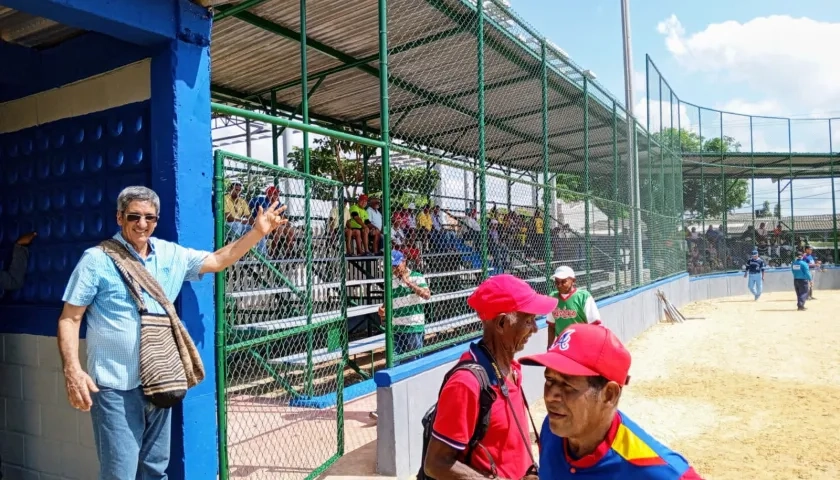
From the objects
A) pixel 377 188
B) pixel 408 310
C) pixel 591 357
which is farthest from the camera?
pixel 377 188

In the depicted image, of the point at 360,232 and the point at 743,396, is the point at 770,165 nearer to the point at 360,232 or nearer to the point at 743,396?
the point at 743,396

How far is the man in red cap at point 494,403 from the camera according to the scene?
83.4 inches

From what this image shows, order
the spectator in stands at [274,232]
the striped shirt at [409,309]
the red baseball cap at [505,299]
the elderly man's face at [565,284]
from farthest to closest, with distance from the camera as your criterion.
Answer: the striped shirt at [409,309] → the elderly man's face at [565,284] → the spectator in stands at [274,232] → the red baseball cap at [505,299]

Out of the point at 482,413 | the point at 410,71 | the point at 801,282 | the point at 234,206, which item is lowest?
the point at 801,282

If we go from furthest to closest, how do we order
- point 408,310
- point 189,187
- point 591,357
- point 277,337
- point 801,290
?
point 801,290, point 408,310, point 277,337, point 189,187, point 591,357

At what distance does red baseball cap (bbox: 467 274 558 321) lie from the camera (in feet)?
7.96

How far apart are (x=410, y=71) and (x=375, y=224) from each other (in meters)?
3.61

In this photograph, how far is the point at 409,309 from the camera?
6289 mm

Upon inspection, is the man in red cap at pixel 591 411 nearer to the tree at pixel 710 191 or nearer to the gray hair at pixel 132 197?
the gray hair at pixel 132 197

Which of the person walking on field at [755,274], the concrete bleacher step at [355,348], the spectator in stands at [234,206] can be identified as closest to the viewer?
the concrete bleacher step at [355,348]

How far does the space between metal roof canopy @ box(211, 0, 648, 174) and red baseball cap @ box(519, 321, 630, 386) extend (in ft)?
15.6

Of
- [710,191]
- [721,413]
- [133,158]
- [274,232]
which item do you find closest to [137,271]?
[133,158]

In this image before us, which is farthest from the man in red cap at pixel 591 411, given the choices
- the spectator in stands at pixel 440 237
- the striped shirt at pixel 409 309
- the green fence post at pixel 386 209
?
the spectator in stands at pixel 440 237

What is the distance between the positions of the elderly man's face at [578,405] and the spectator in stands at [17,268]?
11.6ft
